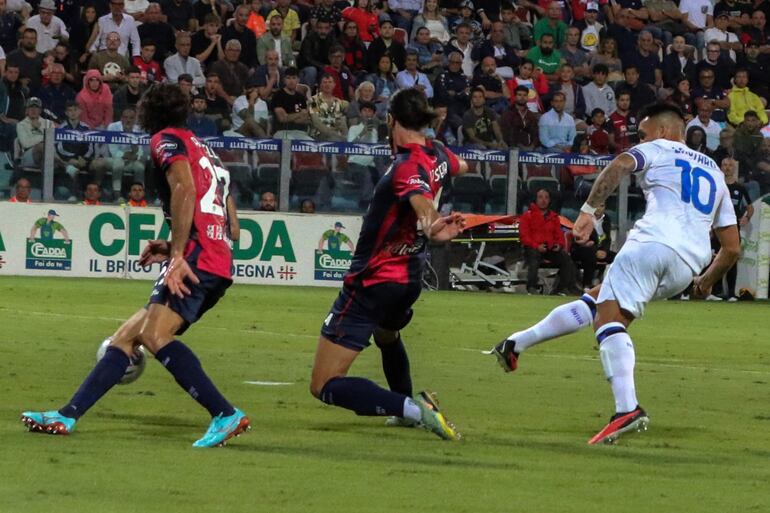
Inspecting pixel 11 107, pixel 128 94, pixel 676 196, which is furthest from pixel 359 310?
pixel 128 94

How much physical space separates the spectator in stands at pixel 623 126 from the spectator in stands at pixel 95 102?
868 cm

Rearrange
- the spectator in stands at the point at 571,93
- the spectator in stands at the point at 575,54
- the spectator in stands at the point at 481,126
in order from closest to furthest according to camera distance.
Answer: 1. the spectator in stands at the point at 481,126
2. the spectator in stands at the point at 571,93
3. the spectator in stands at the point at 575,54

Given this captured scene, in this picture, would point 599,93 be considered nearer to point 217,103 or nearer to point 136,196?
point 217,103

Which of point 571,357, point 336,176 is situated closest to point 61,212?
point 336,176

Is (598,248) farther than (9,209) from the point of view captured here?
Yes

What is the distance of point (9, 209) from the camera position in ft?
76.8

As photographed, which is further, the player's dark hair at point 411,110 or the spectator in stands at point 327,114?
the spectator in stands at point 327,114

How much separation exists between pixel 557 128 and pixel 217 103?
597 cm

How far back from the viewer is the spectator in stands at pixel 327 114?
2514 cm

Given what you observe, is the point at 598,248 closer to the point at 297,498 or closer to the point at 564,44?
the point at 564,44

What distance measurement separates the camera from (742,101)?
98.4 ft

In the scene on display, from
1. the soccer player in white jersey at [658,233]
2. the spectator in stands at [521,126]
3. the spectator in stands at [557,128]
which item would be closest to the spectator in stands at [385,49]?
the spectator in stands at [521,126]

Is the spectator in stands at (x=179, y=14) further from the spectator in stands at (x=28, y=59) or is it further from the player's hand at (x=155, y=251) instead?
the player's hand at (x=155, y=251)

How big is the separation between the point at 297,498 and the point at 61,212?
1780 centimetres
